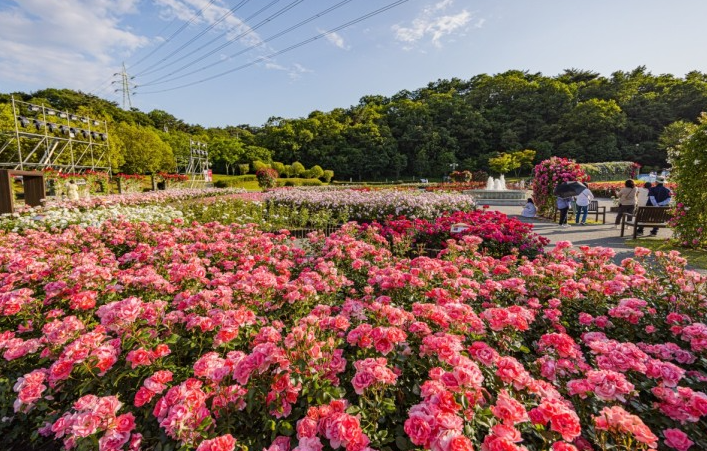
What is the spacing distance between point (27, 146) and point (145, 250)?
2995 cm

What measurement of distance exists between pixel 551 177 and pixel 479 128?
43516 mm

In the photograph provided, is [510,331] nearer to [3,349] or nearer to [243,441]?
[243,441]

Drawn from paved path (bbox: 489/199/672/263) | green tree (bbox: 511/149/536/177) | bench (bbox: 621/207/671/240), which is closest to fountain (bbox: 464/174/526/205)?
paved path (bbox: 489/199/672/263)

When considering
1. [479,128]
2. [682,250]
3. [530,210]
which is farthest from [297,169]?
[682,250]

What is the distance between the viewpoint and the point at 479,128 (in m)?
50.4

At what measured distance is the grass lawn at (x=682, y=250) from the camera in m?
5.76

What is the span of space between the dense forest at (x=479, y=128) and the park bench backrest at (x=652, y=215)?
40.7m

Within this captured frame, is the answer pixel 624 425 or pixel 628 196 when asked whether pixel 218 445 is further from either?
pixel 628 196

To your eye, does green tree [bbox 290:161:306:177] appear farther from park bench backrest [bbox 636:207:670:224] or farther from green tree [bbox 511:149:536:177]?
park bench backrest [bbox 636:207:670:224]


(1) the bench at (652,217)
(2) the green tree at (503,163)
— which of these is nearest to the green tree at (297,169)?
(2) the green tree at (503,163)

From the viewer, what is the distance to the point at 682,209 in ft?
22.7

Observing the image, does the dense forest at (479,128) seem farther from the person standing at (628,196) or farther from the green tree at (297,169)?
the person standing at (628,196)

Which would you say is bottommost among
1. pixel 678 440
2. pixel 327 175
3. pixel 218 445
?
pixel 678 440

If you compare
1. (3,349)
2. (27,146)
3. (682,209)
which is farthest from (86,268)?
(27,146)
